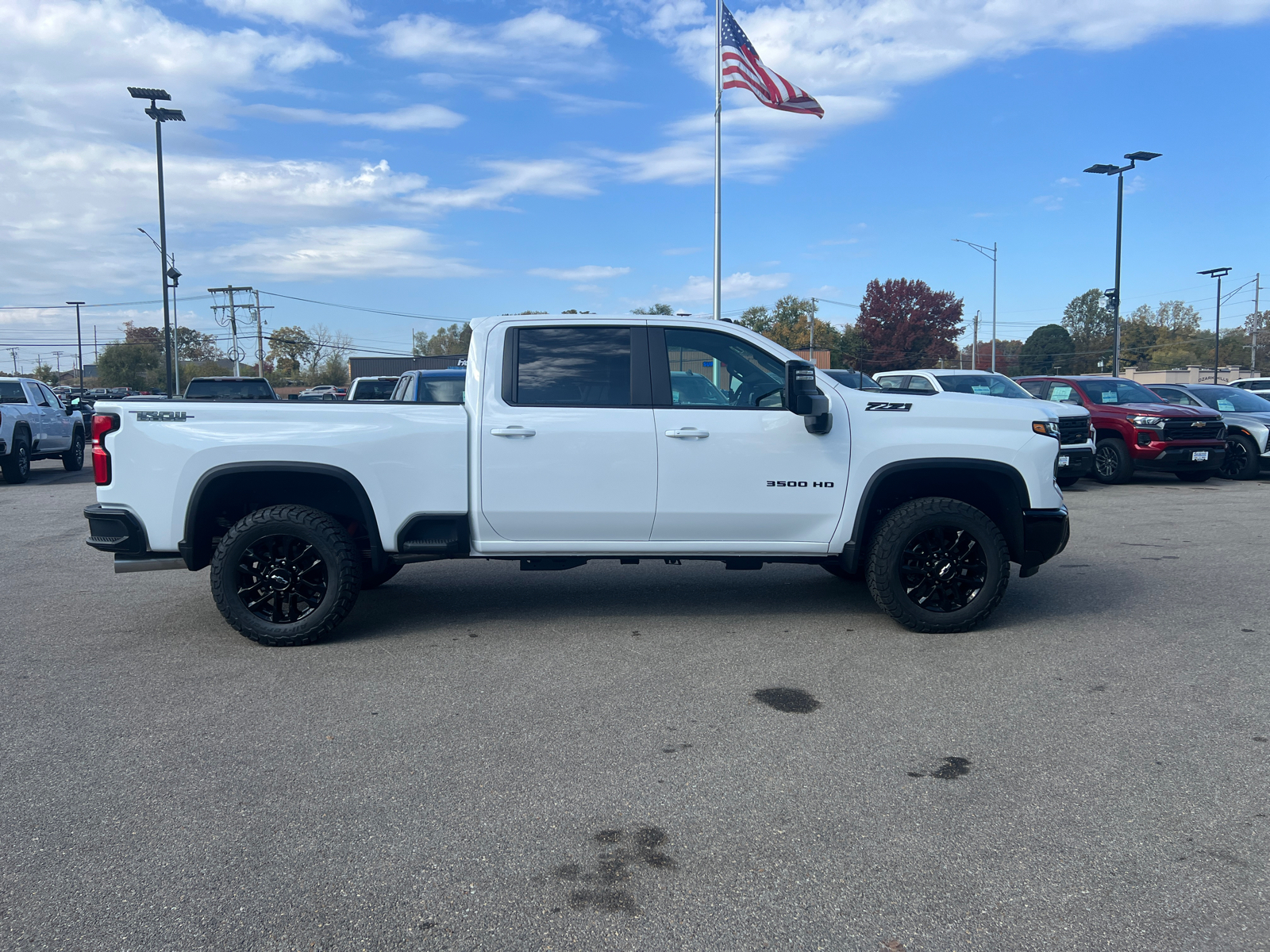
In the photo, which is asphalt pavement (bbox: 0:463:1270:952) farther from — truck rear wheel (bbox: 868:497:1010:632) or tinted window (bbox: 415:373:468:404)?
tinted window (bbox: 415:373:468:404)

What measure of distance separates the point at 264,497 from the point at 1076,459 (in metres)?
11.5

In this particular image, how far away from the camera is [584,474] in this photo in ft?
19.2

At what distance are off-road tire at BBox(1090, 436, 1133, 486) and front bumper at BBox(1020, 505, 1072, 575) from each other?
9.97 m

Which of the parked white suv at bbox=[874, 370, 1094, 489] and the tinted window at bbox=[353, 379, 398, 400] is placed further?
the tinted window at bbox=[353, 379, 398, 400]

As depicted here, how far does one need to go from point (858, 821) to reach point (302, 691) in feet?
9.69

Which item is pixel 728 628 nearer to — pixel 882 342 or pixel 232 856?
pixel 232 856

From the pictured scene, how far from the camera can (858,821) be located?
11.4 ft

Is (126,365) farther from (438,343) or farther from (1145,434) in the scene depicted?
(1145,434)

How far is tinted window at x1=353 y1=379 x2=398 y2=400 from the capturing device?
672 inches

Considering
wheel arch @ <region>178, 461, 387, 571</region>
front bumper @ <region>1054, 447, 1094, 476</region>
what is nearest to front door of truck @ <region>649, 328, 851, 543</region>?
wheel arch @ <region>178, 461, 387, 571</region>

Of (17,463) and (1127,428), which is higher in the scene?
(1127,428)

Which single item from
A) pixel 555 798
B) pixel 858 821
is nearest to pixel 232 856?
pixel 555 798

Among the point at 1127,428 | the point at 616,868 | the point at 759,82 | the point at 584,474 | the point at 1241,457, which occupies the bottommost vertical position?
A: the point at 616,868

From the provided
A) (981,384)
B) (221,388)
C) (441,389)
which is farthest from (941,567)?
(221,388)
